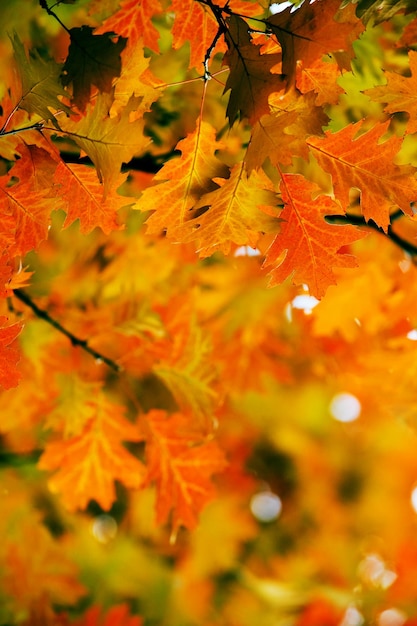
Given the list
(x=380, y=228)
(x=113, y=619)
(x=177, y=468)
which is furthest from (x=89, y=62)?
(x=113, y=619)

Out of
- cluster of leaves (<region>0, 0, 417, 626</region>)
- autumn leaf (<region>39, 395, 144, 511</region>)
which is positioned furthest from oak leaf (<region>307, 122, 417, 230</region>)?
autumn leaf (<region>39, 395, 144, 511</region>)

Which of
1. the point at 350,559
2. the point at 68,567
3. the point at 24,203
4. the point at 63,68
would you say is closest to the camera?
the point at 63,68

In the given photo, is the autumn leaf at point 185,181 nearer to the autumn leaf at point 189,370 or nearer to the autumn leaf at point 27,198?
the autumn leaf at point 27,198

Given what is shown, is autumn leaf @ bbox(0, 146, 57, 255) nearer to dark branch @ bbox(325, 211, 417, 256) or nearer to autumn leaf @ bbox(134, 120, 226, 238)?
autumn leaf @ bbox(134, 120, 226, 238)

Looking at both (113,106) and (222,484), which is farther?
(222,484)

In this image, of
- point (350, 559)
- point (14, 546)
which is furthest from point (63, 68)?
point (350, 559)

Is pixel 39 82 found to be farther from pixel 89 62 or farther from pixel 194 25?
pixel 194 25

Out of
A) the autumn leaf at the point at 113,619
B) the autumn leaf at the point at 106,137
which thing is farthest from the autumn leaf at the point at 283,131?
the autumn leaf at the point at 113,619

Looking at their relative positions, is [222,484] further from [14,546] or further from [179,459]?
[179,459]
